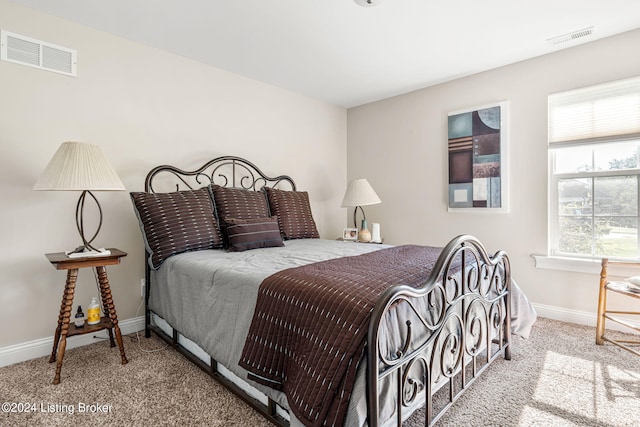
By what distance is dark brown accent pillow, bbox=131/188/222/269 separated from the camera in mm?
2262

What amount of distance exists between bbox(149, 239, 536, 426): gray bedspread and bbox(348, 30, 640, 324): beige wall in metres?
0.99

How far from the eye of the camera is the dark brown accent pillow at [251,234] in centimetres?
246

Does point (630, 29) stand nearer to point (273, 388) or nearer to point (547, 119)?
point (547, 119)

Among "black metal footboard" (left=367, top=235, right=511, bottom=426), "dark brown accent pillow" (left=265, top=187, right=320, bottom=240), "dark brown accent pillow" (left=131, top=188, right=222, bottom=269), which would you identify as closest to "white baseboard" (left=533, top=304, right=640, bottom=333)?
"black metal footboard" (left=367, top=235, right=511, bottom=426)

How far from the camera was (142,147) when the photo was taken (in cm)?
270

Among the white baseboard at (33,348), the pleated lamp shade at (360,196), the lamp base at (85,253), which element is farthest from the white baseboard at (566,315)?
the white baseboard at (33,348)

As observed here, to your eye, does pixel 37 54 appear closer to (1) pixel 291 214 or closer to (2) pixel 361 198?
(1) pixel 291 214

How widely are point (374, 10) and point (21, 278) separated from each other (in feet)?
10.00

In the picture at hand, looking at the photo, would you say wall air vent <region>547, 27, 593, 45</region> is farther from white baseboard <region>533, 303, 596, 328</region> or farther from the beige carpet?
the beige carpet

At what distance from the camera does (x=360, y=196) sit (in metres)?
3.68

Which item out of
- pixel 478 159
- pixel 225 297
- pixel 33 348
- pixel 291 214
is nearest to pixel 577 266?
pixel 478 159

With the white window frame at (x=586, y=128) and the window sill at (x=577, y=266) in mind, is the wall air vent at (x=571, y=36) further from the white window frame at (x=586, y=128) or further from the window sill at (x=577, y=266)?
the window sill at (x=577, y=266)

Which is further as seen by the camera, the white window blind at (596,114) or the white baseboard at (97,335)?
the white window blind at (596,114)

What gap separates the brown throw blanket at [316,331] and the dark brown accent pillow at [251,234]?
3.13ft
